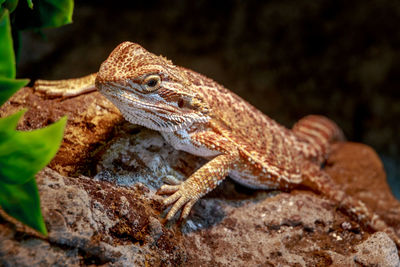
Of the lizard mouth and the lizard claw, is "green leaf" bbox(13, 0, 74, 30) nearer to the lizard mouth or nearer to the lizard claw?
the lizard mouth

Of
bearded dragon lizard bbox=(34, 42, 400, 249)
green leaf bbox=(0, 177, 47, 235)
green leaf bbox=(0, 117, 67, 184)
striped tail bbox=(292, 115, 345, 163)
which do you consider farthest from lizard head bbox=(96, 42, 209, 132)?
striped tail bbox=(292, 115, 345, 163)

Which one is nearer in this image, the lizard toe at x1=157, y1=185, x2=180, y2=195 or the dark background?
the lizard toe at x1=157, y1=185, x2=180, y2=195

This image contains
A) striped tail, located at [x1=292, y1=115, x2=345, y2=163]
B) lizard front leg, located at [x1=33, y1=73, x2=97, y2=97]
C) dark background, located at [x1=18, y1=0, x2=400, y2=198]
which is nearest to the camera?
lizard front leg, located at [x1=33, y1=73, x2=97, y2=97]

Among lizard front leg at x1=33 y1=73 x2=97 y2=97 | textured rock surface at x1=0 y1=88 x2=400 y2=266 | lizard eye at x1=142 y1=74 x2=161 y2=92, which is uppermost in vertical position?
lizard eye at x1=142 y1=74 x2=161 y2=92

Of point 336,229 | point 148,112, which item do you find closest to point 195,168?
point 148,112

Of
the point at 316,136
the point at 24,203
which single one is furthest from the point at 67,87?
the point at 316,136

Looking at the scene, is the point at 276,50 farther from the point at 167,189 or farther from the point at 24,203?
the point at 24,203

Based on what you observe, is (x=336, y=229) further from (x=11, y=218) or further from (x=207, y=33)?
(x=207, y=33)
